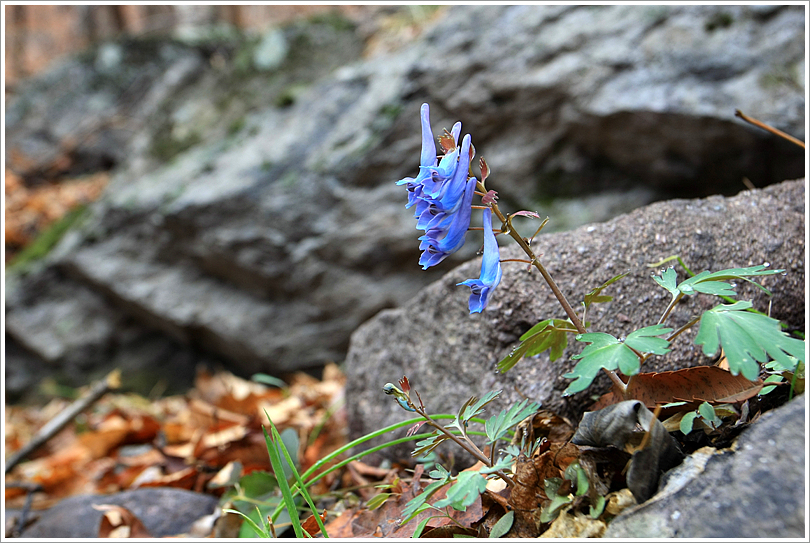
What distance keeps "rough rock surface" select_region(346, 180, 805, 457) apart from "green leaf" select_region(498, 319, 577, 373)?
0.99 feet

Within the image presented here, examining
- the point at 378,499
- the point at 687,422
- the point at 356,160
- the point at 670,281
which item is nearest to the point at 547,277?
the point at 670,281

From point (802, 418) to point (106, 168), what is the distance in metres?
6.08

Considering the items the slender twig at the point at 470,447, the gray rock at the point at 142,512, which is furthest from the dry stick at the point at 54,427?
the slender twig at the point at 470,447

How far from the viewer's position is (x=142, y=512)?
1413mm

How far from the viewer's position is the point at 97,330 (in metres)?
3.29

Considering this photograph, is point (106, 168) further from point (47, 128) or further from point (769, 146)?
point (769, 146)

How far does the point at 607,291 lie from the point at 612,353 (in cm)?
49

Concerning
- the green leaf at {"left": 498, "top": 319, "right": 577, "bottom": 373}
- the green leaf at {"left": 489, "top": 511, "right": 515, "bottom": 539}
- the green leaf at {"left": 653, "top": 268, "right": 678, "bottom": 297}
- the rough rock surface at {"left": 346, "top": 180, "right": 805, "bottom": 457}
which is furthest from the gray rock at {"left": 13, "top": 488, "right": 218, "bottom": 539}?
the green leaf at {"left": 653, "top": 268, "right": 678, "bottom": 297}

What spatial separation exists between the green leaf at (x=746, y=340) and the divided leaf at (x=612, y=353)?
0.17 ft

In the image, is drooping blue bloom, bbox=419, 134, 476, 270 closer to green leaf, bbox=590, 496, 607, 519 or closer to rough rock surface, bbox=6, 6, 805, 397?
green leaf, bbox=590, 496, 607, 519

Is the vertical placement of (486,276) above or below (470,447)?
above

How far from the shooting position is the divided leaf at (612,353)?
2.16ft

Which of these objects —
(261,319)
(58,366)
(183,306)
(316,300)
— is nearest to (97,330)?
(58,366)

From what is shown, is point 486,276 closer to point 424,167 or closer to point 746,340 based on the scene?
point 424,167
